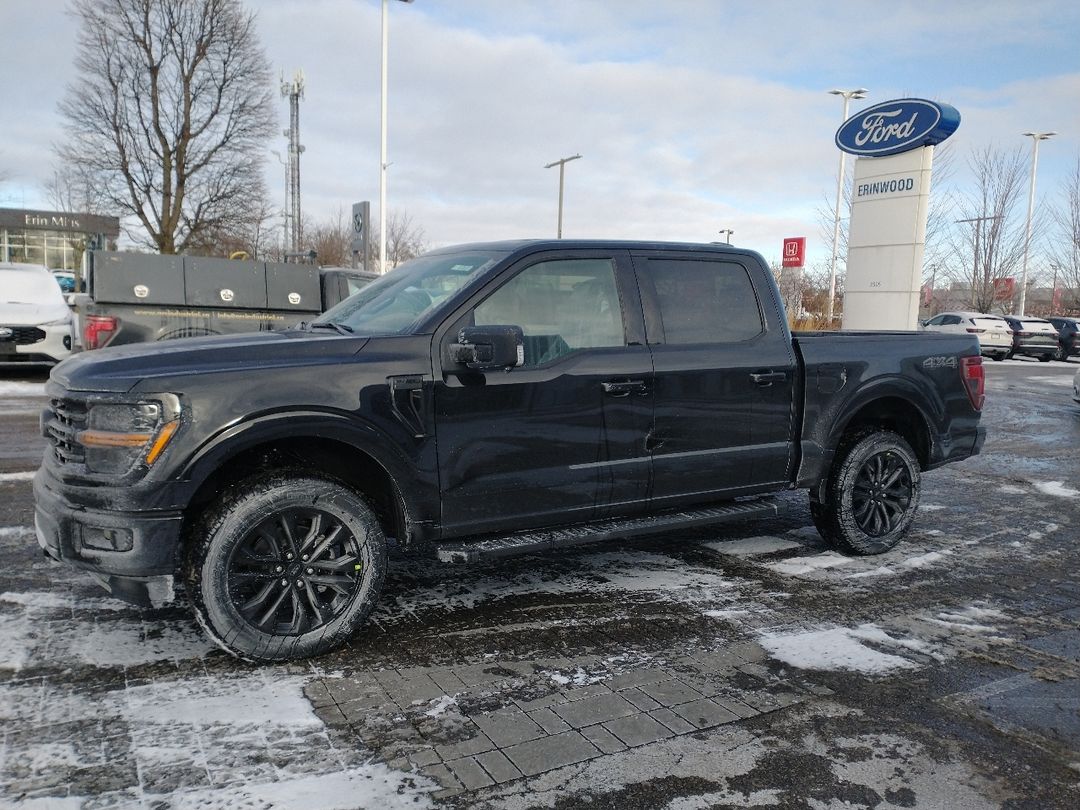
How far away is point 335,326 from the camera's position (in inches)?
175

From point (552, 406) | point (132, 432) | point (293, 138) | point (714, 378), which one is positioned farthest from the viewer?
point (293, 138)

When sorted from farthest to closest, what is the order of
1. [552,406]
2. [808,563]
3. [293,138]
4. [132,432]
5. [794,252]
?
[293,138] < [794,252] < [808,563] < [552,406] < [132,432]

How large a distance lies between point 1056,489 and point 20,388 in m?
13.7

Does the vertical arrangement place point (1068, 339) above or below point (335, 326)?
below

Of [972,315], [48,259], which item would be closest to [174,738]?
[972,315]

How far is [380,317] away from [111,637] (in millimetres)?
1967

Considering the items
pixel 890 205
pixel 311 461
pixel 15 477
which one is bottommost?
pixel 15 477

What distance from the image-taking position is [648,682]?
3.48 metres

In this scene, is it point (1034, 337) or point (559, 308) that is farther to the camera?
point (1034, 337)

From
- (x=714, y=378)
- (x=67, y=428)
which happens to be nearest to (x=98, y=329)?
(x=67, y=428)

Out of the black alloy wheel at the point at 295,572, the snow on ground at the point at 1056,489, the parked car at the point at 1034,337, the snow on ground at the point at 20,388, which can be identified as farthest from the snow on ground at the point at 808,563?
the parked car at the point at 1034,337

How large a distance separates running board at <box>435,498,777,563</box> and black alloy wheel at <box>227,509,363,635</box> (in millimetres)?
473

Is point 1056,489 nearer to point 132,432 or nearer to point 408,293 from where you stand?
point 408,293

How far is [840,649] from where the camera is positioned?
3.88m
